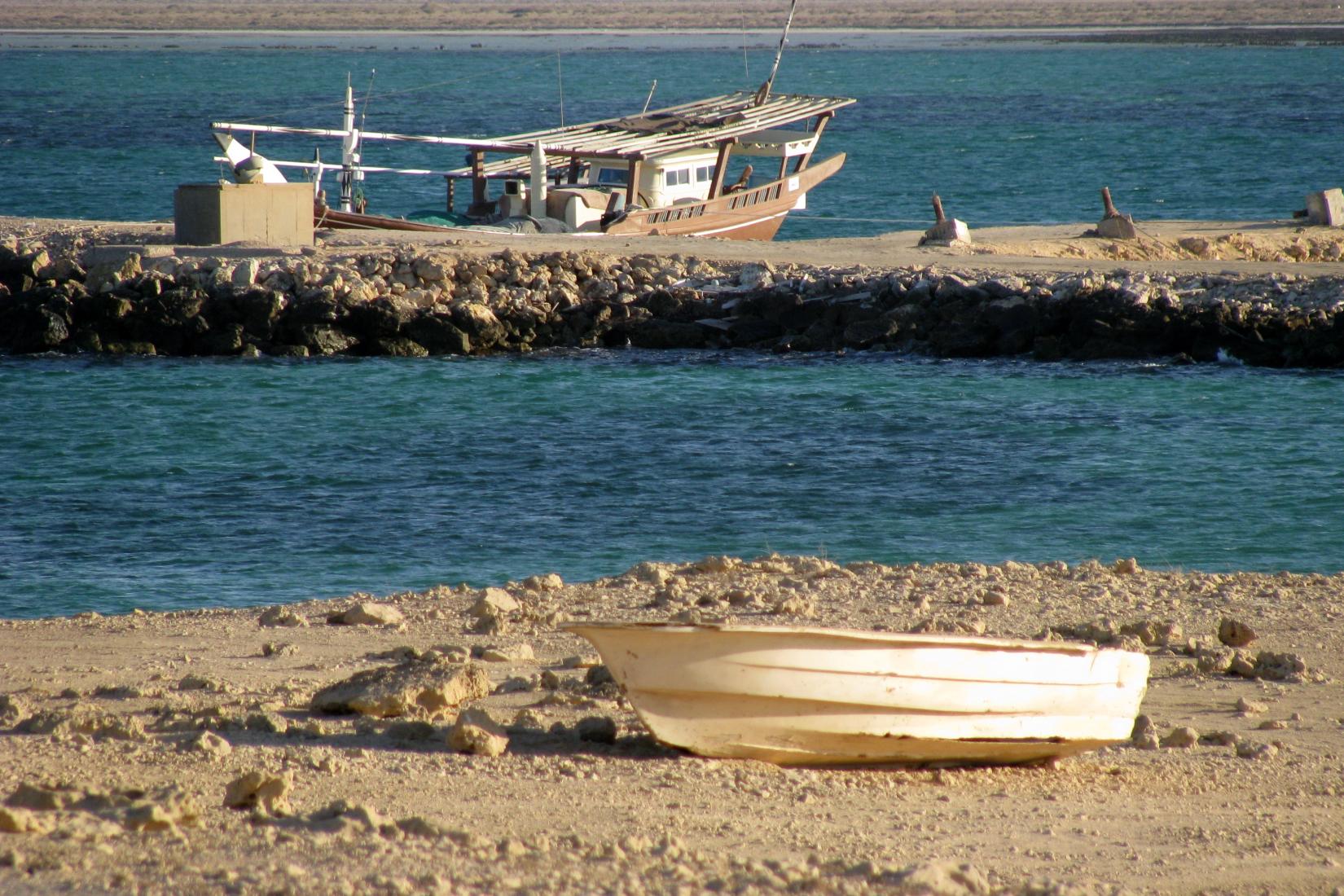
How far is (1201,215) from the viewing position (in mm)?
42719

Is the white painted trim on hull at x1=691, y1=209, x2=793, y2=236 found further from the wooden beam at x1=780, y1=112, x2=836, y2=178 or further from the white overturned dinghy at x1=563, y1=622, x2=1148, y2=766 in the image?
the white overturned dinghy at x1=563, y1=622, x2=1148, y2=766

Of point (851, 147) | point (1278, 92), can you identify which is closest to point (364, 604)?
point (851, 147)

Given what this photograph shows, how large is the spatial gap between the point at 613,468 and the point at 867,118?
72931 mm

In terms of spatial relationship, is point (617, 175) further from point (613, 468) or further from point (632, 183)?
point (613, 468)

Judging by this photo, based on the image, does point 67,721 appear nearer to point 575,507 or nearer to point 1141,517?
point 575,507

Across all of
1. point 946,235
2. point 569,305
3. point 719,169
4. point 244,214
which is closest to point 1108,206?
point 946,235

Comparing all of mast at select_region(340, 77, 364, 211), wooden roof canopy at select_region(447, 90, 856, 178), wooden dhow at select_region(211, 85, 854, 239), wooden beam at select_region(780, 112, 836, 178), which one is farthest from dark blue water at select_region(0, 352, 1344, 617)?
wooden beam at select_region(780, 112, 836, 178)

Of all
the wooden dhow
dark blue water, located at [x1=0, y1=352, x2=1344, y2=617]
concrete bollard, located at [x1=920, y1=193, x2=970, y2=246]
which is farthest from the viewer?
the wooden dhow

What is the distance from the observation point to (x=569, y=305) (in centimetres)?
2414

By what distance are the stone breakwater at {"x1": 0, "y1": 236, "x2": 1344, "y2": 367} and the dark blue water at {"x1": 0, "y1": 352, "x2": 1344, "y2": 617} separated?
2.43 feet

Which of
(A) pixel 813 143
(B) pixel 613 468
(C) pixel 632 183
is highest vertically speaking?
(A) pixel 813 143

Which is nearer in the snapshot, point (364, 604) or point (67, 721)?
point (67, 721)

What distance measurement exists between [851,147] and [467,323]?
156ft

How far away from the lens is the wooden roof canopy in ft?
99.1
